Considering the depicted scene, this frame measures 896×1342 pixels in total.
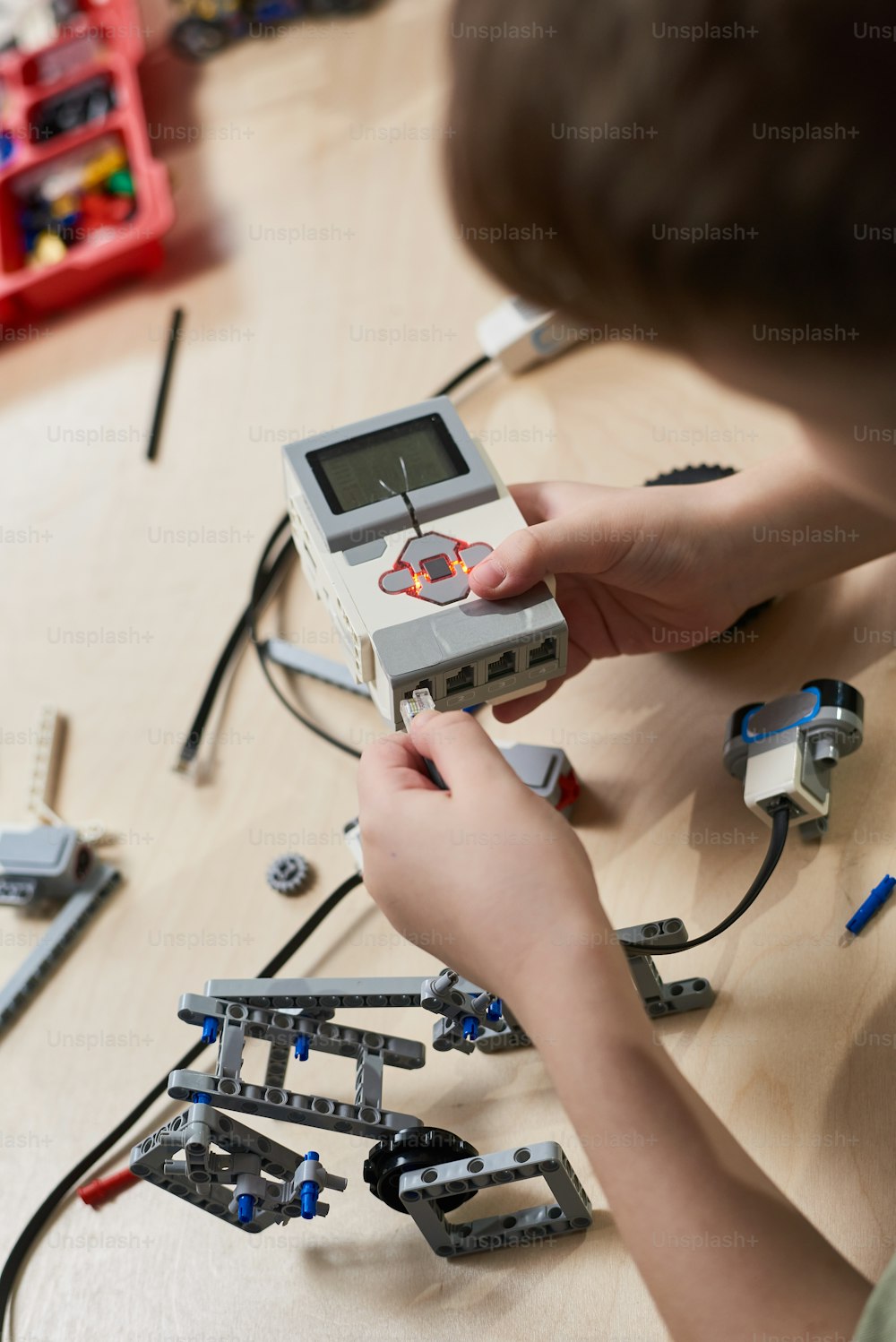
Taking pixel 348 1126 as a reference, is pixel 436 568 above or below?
above

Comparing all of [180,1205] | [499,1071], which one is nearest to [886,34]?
[499,1071]

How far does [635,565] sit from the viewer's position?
0.80 meters

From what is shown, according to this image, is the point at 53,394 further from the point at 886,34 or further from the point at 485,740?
the point at 886,34

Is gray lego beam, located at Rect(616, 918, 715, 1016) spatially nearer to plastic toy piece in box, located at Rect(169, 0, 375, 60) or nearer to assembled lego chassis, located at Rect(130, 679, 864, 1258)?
A: assembled lego chassis, located at Rect(130, 679, 864, 1258)

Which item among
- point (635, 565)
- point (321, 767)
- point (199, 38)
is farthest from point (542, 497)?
point (199, 38)

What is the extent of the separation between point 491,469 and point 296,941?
36 cm

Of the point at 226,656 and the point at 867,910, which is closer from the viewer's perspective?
the point at 867,910

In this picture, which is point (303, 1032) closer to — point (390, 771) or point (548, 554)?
point (390, 771)

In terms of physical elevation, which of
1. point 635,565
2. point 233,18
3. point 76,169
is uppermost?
point 233,18

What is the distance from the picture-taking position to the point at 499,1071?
0.72m

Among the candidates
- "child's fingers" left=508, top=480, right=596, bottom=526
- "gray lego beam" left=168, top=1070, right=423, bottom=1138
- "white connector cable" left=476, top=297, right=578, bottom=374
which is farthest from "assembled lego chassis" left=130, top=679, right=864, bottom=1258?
"white connector cable" left=476, top=297, right=578, bottom=374

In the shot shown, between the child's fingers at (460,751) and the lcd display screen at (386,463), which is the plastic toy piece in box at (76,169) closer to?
the lcd display screen at (386,463)

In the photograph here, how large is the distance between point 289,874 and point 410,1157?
9.9 inches

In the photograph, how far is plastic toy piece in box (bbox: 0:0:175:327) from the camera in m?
1.25
